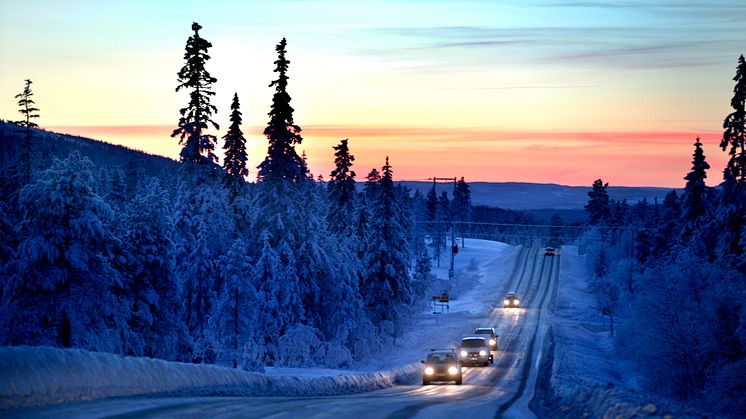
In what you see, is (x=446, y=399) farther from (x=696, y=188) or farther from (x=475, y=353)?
(x=696, y=188)

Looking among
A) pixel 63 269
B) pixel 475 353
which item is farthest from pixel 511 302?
pixel 63 269

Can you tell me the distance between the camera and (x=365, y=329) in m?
63.4

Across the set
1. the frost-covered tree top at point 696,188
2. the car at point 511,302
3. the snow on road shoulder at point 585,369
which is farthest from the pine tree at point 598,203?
the frost-covered tree top at point 696,188

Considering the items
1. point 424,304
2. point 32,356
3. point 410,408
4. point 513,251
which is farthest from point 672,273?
point 513,251

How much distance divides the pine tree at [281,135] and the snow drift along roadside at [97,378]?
28290 millimetres

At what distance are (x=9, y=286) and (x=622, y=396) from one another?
2748 centimetres

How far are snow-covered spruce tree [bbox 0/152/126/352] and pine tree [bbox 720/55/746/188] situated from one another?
39.6 m

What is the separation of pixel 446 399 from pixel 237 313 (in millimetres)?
27191

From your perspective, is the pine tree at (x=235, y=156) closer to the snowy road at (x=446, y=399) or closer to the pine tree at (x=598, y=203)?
the snowy road at (x=446, y=399)

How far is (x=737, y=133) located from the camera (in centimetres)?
5231

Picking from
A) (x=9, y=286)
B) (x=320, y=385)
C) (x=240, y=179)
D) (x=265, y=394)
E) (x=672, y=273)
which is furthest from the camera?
(x=240, y=179)

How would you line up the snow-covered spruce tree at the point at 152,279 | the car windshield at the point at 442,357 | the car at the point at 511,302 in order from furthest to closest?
the car at the point at 511,302 < the snow-covered spruce tree at the point at 152,279 < the car windshield at the point at 442,357

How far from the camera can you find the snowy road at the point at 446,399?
13.7 m

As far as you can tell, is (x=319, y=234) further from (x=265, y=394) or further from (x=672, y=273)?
(x=265, y=394)
